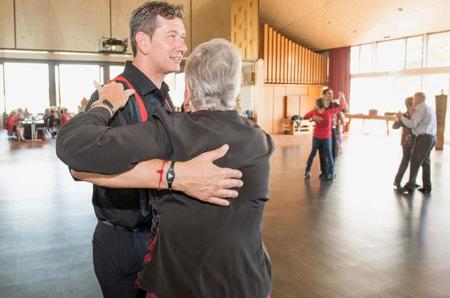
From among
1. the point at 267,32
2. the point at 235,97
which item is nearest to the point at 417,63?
the point at 267,32

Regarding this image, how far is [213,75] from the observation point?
3.80 ft

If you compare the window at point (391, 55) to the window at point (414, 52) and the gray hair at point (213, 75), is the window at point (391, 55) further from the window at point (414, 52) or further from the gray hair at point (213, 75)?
the gray hair at point (213, 75)

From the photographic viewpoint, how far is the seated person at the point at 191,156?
1.07 meters

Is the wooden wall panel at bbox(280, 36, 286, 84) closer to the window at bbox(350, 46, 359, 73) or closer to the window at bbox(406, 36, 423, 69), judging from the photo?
the window at bbox(350, 46, 359, 73)

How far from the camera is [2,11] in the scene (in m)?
12.3

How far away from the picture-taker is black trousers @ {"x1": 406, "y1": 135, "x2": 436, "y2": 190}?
619cm

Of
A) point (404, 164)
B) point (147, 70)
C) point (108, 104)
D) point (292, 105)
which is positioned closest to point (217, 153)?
point (108, 104)

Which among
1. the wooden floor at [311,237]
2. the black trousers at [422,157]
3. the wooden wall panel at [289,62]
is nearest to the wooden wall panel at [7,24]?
the wooden floor at [311,237]

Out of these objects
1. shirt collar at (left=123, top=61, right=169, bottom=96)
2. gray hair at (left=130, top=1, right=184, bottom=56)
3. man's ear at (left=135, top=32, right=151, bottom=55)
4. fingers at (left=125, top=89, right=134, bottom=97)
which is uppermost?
gray hair at (left=130, top=1, right=184, bottom=56)

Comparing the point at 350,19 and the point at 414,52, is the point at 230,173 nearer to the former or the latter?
the point at 350,19

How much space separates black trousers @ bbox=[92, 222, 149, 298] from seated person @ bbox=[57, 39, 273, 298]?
27 centimetres

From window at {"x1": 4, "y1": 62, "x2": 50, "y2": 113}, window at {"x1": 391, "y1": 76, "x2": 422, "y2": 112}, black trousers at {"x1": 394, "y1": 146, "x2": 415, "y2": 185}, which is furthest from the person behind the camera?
window at {"x1": 4, "y1": 62, "x2": 50, "y2": 113}

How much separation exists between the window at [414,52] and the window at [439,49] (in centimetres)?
38

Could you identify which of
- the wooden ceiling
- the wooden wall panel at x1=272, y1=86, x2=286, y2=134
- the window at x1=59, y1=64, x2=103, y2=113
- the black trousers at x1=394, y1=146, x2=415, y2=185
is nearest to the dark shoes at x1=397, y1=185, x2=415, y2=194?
the black trousers at x1=394, y1=146, x2=415, y2=185
